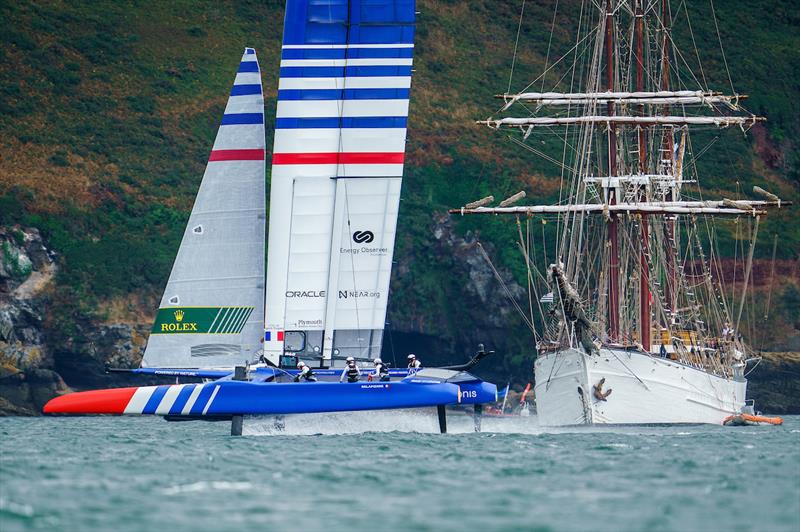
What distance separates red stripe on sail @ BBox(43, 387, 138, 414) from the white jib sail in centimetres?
579

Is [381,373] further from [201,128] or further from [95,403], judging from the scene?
[201,128]

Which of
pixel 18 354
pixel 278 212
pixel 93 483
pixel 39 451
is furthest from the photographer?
pixel 18 354

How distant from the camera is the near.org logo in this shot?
46812mm

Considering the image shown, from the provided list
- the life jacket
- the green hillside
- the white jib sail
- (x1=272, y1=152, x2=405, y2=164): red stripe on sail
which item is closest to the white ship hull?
(x1=272, y1=152, x2=405, y2=164): red stripe on sail

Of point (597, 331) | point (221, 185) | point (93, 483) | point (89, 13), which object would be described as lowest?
point (93, 483)

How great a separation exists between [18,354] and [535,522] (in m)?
60.8

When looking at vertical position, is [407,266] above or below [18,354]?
above

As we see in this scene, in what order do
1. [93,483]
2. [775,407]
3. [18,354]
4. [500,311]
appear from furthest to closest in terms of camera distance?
[500,311]
[775,407]
[18,354]
[93,483]

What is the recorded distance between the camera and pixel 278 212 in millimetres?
47156

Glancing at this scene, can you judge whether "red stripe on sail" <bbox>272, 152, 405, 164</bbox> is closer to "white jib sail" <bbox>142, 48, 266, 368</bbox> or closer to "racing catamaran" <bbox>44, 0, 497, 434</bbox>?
"racing catamaran" <bbox>44, 0, 497, 434</bbox>

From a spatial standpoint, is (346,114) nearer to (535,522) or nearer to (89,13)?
(535,522)

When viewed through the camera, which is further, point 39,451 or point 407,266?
point 407,266

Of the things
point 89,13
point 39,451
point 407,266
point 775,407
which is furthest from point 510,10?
point 39,451

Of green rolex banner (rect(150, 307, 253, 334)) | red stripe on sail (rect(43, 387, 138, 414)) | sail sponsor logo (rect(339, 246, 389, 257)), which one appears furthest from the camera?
green rolex banner (rect(150, 307, 253, 334))
